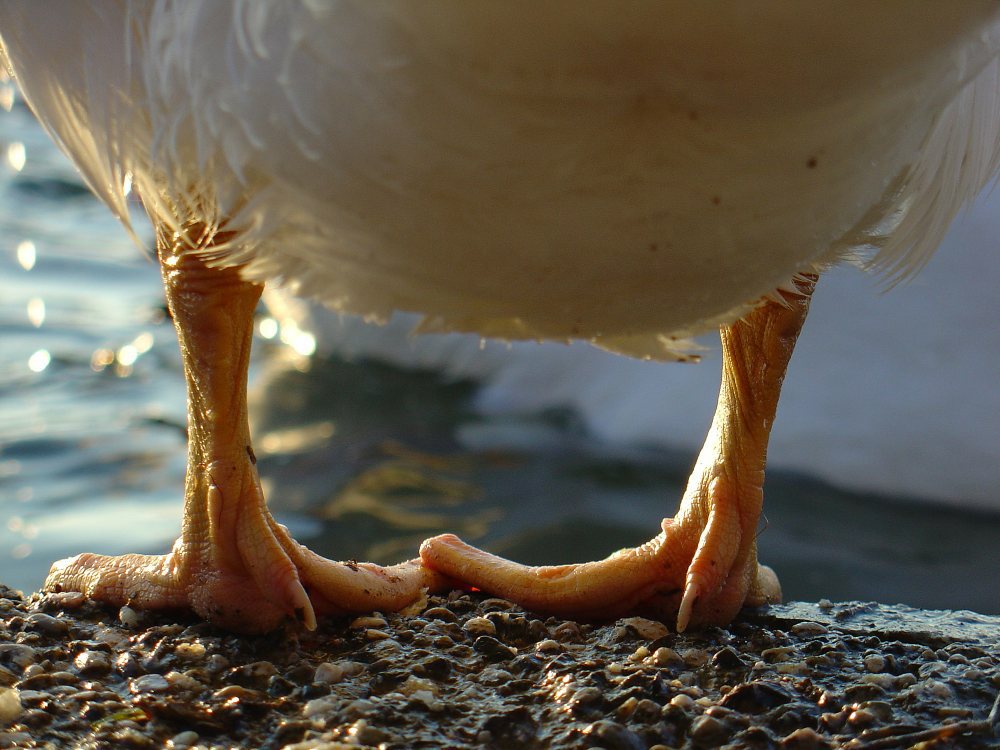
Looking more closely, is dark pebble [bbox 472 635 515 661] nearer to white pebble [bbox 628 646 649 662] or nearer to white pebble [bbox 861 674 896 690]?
white pebble [bbox 628 646 649 662]

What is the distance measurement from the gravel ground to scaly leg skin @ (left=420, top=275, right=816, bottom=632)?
0.19 ft

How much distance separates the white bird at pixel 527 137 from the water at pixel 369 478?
195 cm

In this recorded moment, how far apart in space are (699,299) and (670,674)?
0.67 metres

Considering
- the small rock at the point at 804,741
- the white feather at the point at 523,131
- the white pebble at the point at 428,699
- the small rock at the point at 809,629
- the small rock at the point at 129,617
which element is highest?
the white feather at the point at 523,131

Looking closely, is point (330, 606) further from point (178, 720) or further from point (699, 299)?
point (699, 299)

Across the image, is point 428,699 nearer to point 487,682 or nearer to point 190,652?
point 487,682

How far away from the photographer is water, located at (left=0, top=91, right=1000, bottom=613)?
3881 mm

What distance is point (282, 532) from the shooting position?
93.3 inches

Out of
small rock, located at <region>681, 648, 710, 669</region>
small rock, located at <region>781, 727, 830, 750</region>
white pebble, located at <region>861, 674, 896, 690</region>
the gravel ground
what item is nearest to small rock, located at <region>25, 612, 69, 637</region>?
the gravel ground

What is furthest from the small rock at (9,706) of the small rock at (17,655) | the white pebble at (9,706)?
the small rock at (17,655)

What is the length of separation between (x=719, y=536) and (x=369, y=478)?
2290 millimetres

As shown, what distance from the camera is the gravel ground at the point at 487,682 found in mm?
1844

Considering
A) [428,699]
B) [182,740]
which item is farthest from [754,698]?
[182,740]

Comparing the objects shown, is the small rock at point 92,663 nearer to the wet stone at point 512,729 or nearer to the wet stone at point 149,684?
the wet stone at point 149,684
